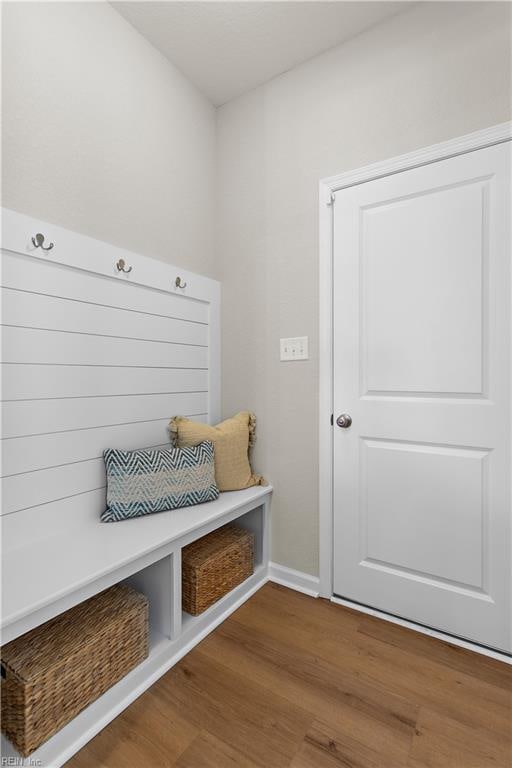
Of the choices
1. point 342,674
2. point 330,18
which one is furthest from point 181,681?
point 330,18

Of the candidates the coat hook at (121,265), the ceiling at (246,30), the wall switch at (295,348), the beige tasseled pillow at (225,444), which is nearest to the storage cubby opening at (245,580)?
the beige tasseled pillow at (225,444)

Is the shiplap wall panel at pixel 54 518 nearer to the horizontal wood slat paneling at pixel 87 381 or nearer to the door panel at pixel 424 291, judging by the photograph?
the horizontal wood slat paneling at pixel 87 381

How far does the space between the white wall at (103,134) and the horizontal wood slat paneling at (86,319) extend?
311mm

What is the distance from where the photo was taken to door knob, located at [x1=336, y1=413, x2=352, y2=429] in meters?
1.84

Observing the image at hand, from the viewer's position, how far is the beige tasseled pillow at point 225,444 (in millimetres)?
1982

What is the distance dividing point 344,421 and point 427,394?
0.38 metres

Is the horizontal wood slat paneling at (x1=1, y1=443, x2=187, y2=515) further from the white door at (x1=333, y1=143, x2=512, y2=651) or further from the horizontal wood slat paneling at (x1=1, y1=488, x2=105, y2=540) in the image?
the white door at (x1=333, y1=143, x2=512, y2=651)

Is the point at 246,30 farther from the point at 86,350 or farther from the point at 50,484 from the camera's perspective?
the point at 50,484

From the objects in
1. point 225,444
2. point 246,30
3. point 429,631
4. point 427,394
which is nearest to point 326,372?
point 427,394

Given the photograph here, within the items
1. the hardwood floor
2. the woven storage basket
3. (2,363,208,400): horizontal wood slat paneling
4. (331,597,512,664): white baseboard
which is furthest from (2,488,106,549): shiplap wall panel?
(331,597,512,664): white baseboard

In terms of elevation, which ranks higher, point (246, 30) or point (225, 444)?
point (246, 30)

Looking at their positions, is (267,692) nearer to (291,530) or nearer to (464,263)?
(291,530)

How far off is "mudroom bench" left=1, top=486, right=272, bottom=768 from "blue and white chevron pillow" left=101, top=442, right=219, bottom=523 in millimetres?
44

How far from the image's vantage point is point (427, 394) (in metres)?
1.67
